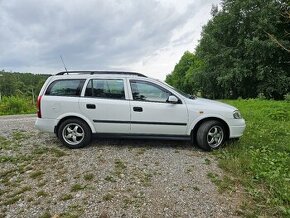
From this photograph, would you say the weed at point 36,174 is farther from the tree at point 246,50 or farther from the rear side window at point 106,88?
the tree at point 246,50

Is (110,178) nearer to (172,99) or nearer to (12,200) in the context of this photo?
(12,200)

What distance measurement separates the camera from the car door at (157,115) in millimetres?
6363

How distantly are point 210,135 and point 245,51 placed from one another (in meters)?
20.4

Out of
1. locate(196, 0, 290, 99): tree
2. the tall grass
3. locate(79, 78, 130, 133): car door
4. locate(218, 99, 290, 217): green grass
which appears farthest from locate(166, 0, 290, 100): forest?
locate(79, 78, 130, 133): car door

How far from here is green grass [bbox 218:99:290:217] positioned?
3.94 m

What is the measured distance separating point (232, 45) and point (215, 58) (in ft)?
7.20

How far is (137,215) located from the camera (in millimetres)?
3711

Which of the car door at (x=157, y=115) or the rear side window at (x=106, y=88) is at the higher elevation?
the rear side window at (x=106, y=88)

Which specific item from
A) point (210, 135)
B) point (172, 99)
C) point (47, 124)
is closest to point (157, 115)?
point (172, 99)

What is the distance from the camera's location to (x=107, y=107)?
6414 millimetres

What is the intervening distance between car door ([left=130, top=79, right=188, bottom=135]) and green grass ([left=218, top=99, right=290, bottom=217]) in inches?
43.4

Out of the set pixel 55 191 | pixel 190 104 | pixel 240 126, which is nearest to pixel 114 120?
pixel 190 104

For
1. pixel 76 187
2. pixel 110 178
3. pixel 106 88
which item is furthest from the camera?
pixel 106 88

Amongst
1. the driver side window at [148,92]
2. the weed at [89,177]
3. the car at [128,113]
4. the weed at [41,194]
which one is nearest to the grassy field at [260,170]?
the car at [128,113]
